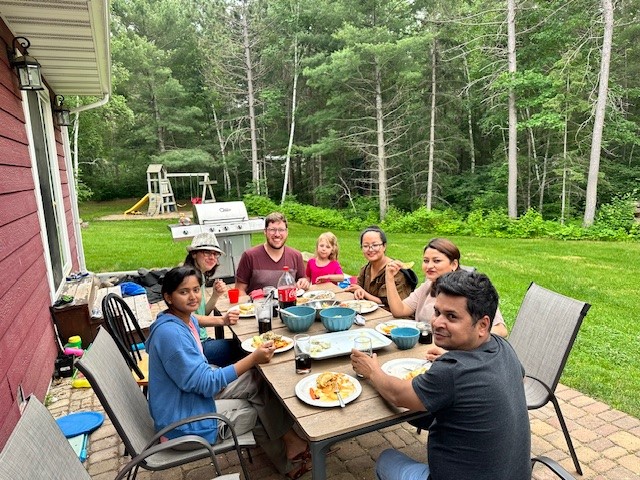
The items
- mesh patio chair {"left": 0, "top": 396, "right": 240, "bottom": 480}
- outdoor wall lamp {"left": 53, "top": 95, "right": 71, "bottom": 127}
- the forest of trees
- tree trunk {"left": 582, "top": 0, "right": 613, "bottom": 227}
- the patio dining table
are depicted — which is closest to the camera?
mesh patio chair {"left": 0, "top": 396, "right": 240, "bottom": 480}

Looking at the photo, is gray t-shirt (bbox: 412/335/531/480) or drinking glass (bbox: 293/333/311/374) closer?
gray t-shirt (bbox: 412/335/531/480)

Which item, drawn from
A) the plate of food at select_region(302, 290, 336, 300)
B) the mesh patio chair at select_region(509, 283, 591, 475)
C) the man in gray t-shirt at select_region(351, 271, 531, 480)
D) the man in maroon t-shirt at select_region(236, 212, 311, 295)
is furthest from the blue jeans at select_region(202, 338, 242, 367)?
the mesh patio chair at select_region(509, 283, 591, 475)

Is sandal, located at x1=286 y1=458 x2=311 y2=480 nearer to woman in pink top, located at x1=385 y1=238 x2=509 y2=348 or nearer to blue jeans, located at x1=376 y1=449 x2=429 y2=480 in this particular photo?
blue jeans, located at x1=376 y1=449 x2=429 y2=480

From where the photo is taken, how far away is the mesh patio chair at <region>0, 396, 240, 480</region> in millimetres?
981

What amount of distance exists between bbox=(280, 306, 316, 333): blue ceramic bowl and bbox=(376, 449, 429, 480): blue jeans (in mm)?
790

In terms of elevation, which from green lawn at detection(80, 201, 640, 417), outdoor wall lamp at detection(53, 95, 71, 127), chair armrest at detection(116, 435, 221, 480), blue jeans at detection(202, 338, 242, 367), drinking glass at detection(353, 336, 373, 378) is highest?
outdoor wall lamp at detection(53, 95, 71, 127)

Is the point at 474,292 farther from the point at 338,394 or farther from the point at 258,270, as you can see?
the point at 258,270

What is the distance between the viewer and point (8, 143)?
292 centimetres

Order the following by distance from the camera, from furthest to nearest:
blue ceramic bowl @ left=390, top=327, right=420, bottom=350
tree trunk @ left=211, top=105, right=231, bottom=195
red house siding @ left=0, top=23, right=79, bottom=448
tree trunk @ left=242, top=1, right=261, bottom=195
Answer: tree trunk @ left=211, top=105, right=231, bottom=195, tree trunk @ left=242, top=1, right=261, bottom=195, red house siding @ left=0, top=23, right=79, bottom=448, blue ceramic bowl @ left=390, top=327, right=420, bottom=350

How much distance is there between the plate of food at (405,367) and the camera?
1.69 m

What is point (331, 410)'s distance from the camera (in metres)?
1.49

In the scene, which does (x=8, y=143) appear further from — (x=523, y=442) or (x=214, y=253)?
(x=523, y=442)

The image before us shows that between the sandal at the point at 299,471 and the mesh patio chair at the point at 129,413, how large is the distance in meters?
0.47

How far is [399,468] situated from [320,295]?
4.85 ft
